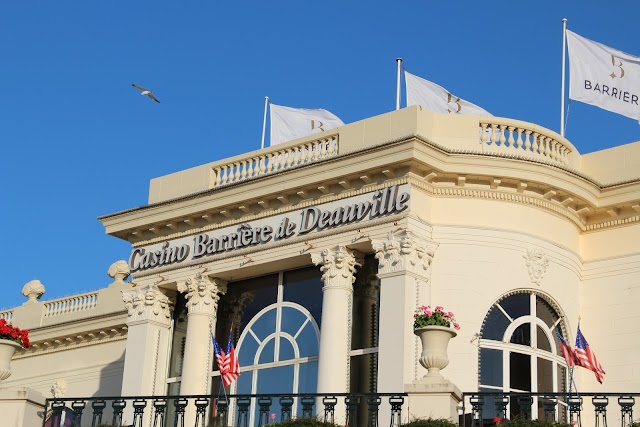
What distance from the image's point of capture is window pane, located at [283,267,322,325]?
95.6 ft

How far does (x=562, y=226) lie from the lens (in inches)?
1147

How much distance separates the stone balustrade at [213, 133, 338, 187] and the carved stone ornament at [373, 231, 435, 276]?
2685 millimetres

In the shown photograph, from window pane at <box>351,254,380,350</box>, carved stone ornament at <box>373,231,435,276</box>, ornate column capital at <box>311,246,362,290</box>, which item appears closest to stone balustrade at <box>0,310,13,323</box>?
ornate column capital at <box>311,246,362,290</box>

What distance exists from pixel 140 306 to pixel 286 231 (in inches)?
186

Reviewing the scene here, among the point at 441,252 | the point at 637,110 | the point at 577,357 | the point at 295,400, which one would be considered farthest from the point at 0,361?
the point at 637,110

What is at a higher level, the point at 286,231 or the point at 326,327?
the point at 286,231

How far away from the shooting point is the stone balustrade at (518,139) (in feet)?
94.3

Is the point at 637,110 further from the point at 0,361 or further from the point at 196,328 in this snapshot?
the point at 0,361

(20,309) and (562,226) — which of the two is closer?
(562,226)

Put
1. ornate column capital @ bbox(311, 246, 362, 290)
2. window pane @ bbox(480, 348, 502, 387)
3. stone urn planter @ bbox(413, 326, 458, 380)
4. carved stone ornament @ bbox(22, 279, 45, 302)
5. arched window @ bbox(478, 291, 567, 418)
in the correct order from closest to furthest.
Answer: stone urn planter @ bbox(413, 326, 458, 380) → window pane @ bbox(480, 348, 502, 387) → arched window @ bbox(478, 291, 567, 418) → ornate column capital @ bbox(311, 246, 362, 290) → carved stone ornament @ bbox(22, 279, 45, 302)

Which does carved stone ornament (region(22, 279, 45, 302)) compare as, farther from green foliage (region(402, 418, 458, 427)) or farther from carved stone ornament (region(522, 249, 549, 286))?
green foliage (region(402, 418, 458, 427))

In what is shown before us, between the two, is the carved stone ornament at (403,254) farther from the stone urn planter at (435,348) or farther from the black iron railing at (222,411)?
Result: the stone urn planter at (435,348)

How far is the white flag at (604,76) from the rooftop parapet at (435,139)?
1891 millimetres

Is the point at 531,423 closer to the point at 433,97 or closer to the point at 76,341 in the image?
the point at 433,97
